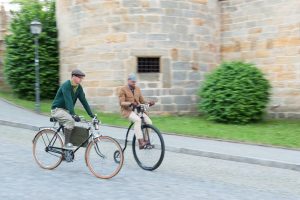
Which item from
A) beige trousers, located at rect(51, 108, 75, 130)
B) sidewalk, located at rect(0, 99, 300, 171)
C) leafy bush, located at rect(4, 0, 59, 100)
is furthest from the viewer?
leafy bush, located at rect(4, 0, 59, 100)

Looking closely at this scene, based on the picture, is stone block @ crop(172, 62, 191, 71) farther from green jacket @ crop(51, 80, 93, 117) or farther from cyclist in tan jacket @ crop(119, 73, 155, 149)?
green jacket @ crop(51, 80, 93, 117)

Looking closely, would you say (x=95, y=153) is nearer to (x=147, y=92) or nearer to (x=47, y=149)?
(x=47, y=149)

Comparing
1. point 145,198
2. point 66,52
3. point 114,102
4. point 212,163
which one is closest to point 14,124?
point 114,102

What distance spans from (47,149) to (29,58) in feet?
35.8

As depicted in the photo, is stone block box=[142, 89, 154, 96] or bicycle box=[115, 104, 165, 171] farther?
stone block box=[142, 89, 154, 96]

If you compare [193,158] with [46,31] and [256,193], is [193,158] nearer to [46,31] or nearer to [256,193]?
[256,193]

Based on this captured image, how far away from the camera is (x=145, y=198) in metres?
5.75

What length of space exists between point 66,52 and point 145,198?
12.0 m

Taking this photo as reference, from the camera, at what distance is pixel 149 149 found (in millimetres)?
7734

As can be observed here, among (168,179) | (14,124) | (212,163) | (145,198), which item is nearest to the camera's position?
(145,198)

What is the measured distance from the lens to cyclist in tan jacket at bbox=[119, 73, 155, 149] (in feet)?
25.6

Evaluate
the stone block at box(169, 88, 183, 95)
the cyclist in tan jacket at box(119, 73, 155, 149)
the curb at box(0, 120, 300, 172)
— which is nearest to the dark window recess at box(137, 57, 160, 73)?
the stone block at box(169, 88, 183, 95)

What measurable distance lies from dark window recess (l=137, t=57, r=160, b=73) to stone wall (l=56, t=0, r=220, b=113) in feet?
0.69

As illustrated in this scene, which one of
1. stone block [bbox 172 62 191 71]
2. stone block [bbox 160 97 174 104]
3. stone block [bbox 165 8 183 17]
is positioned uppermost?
stone block [bbox 165 8 183 17]
